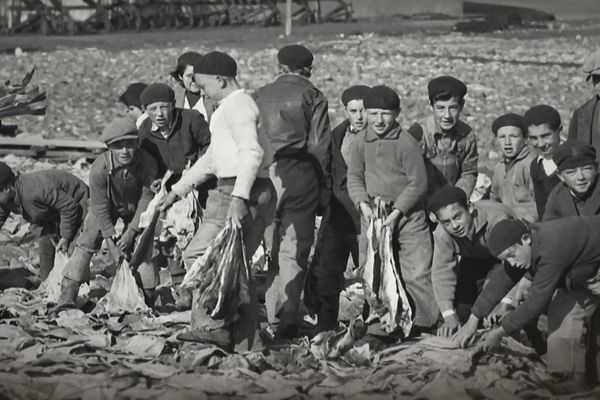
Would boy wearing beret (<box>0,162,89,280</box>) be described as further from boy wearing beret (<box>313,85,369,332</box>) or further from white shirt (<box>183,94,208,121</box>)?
boy wearing beret (<box>313,85,369,332</box>)

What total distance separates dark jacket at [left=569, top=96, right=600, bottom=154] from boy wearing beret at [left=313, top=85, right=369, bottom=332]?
1368 mm

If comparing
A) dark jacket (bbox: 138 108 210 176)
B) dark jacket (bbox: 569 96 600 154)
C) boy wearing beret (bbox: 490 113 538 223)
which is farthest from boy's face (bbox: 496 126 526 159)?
dark jacket (bbox: 138 108 210 176)

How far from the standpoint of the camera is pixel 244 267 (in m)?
7.57

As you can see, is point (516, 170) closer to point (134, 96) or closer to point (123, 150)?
point (123, 150)

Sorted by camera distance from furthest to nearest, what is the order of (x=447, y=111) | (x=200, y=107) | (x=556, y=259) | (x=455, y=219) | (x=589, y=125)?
(x=200, y=107)
(x=589, y=125)
(x=447, y=111)
(x=455, y=219)
(x=556, y=259)

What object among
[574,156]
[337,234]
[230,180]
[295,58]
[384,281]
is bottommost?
[384,281]

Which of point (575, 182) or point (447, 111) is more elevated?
point (447, 111)

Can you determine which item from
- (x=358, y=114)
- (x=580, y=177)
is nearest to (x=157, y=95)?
(x=358, y=114)

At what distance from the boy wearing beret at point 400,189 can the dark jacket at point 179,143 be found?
4.21 ft

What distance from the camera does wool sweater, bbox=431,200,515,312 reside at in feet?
25.2

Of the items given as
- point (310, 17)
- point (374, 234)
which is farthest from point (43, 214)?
point (310, 17)

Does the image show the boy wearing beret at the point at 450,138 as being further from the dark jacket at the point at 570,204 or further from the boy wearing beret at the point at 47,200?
the boy wearing beret at the point at 47,200

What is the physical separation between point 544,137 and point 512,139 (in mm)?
260

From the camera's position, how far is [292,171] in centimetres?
840
